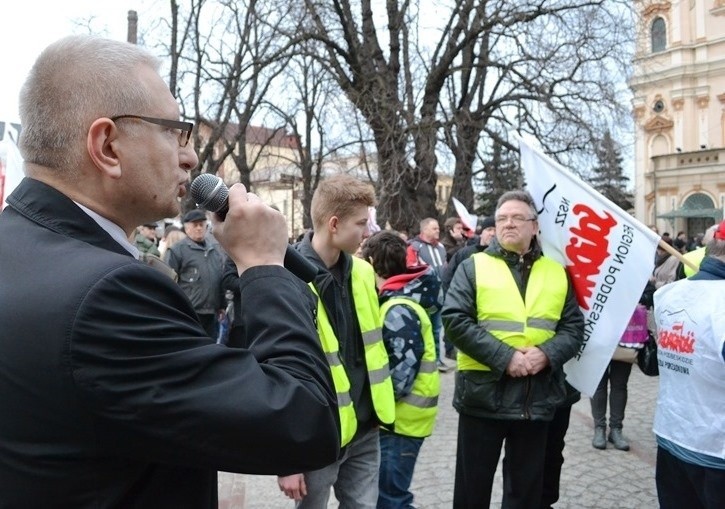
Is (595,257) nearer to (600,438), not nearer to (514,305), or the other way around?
(514,305)

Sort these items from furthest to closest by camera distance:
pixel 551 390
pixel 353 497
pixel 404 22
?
pixel 404 22
pixel 551 390
pixel 353 497

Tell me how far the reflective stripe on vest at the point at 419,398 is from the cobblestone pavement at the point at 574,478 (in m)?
1.13

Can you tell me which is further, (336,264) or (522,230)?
(522,230)

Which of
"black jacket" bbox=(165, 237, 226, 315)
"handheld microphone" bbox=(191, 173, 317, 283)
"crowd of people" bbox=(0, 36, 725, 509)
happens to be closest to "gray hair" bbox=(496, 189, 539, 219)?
"crowd of people" bbox=(0, 36, 725, 509)

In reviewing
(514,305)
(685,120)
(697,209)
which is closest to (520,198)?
(514,305)

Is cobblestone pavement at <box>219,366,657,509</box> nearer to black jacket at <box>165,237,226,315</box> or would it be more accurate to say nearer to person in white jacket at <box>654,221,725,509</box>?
person in white jacket at <box>654,221,725,509</box>

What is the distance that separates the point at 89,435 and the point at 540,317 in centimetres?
286

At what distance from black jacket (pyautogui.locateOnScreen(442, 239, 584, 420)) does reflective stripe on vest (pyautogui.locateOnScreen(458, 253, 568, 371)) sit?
4cm

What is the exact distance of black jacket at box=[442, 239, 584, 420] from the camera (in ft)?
11.3

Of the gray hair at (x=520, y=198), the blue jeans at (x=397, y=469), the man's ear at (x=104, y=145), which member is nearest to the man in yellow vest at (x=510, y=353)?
the gray hair at (x=520, y=198)

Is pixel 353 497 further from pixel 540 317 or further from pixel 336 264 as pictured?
pixel 540 317

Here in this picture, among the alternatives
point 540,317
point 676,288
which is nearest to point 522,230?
point 540,317

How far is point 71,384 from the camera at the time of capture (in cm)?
103

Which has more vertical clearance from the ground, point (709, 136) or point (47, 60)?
point (709, 136)
